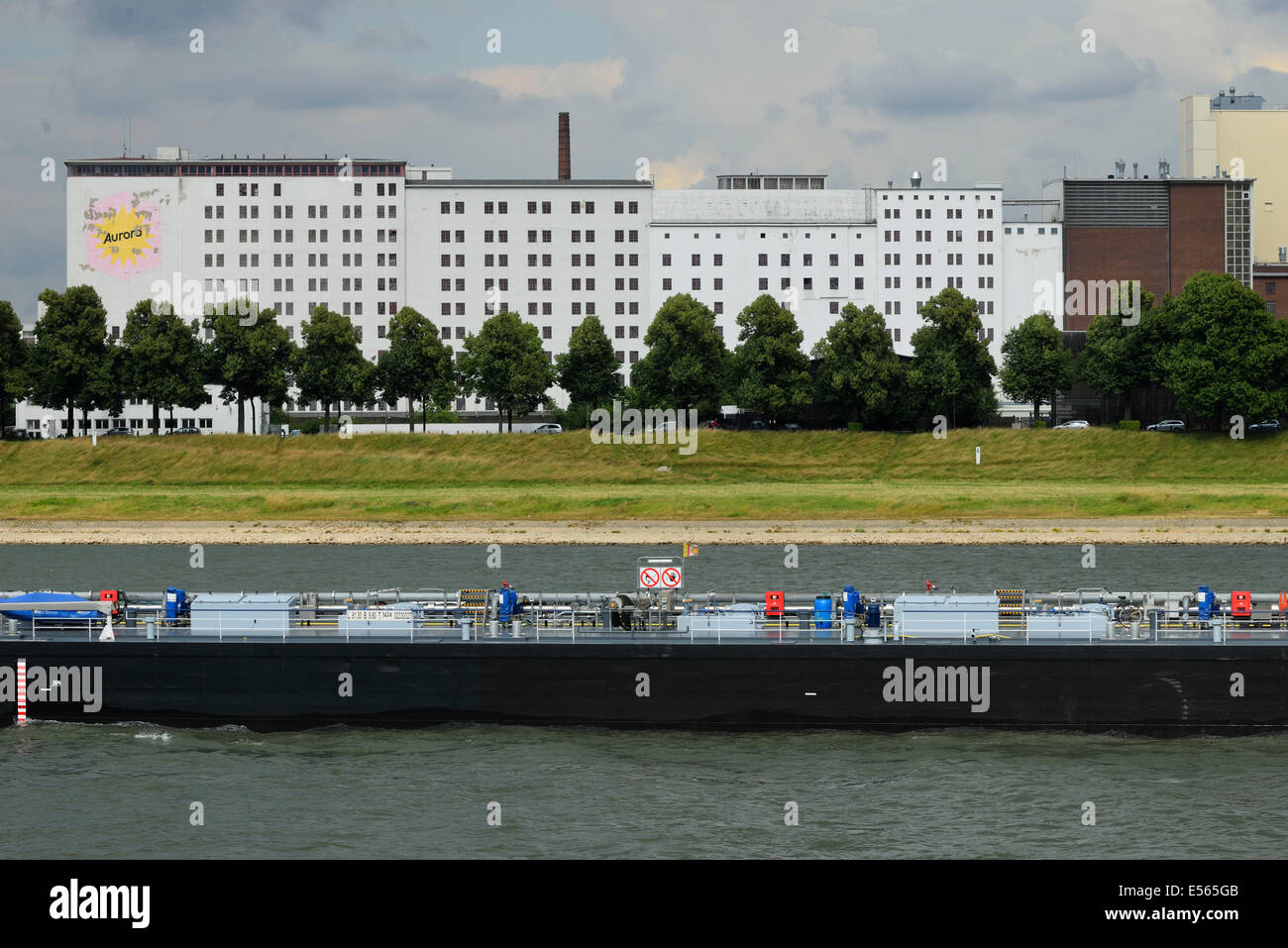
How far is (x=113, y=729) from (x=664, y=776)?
13641 millimetres

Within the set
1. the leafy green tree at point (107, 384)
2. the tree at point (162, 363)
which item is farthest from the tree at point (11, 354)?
→ the tree at point (162, 363)

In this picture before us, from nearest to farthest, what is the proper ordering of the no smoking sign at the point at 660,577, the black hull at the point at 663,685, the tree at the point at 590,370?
the black hull at the point at 663,685 < the no smoking sign at the point at 660,577 < the tree at the point at 590,370

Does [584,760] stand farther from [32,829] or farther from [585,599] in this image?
[32,829]

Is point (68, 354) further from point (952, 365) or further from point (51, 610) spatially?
point (51, 610)

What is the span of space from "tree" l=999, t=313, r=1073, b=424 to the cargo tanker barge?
104198mm

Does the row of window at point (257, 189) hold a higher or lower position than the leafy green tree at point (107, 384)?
higher

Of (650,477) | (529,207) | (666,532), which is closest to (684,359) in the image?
(650,477)

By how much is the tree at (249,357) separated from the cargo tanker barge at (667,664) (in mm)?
99416

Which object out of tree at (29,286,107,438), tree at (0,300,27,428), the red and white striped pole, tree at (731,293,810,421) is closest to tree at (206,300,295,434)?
tree at (29,286,107,438)

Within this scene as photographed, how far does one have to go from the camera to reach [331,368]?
456ft

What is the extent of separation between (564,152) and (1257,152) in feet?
284

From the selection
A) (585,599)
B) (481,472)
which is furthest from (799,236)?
(585,599)

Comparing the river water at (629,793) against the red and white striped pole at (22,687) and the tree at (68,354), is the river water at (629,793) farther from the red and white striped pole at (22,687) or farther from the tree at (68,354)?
the tree at (68,354)

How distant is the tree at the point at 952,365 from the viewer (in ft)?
423
